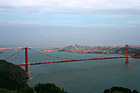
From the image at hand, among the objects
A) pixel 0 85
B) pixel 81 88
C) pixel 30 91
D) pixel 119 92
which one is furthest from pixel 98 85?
pixel 30 91

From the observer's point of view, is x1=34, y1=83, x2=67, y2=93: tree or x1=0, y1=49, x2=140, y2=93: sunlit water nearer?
x1=34, y1=83, x2=67, y2=93: tree

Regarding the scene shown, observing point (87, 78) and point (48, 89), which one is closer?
point (48, 89)

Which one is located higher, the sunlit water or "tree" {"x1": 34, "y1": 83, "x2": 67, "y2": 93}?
"tree" {"x1": 34, "y1": 83, "x2": 67, "y2": 93}

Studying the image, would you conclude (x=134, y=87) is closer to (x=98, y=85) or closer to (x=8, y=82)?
(x=98, y=85)

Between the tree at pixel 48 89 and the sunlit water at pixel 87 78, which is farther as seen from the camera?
the sunlit water at pixel 87 78

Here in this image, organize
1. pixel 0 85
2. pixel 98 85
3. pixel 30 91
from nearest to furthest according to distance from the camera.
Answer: pixel 30 91
pixel 0 85
pixel 98 85

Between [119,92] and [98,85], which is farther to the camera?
[98,85]

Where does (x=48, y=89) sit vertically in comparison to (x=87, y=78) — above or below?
above

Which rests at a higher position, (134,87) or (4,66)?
(4,66)

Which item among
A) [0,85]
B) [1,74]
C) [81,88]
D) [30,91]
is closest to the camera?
[30,91]

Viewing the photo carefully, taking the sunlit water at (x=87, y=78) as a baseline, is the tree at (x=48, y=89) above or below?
above
